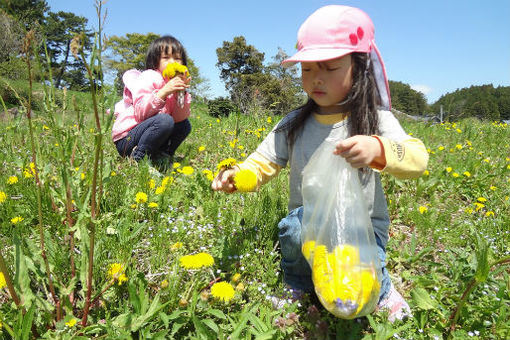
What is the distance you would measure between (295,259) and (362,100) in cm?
82

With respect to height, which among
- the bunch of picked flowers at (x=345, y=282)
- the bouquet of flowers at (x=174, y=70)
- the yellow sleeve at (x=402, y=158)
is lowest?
the bunch of picked flowers at (x=345, y=282)

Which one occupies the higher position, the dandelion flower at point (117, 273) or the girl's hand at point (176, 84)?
the girl's hand at point (176, 84)

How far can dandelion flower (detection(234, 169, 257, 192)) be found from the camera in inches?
62.1

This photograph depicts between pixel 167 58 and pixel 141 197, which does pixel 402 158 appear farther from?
pixel 167 58

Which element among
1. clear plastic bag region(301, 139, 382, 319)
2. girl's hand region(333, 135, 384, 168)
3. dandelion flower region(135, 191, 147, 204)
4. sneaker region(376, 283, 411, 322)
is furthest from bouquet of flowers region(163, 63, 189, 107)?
sneaker region(376, 283, 411, 322)

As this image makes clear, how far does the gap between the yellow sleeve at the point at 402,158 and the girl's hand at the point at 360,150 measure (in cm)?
3

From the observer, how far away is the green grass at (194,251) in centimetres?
127

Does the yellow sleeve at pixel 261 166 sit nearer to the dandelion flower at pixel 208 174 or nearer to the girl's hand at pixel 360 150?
the girl's hand at pixel 360 150

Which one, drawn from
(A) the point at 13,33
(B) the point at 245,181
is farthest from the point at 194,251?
(A) the point at 13,33

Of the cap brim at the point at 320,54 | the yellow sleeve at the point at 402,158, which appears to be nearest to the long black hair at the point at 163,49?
the cap brim at the point at 320,54

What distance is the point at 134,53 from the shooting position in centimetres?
3325

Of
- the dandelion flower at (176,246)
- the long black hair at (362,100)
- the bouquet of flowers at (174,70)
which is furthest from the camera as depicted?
the bouquet of flowers at (174,70)

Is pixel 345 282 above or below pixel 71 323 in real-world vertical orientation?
above

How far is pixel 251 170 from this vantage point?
168 cm
